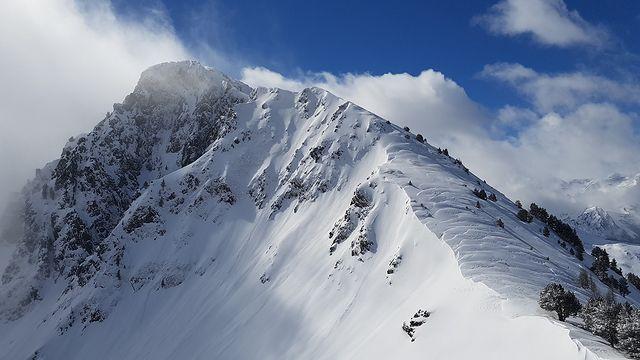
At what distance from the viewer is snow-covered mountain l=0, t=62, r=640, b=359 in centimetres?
5641

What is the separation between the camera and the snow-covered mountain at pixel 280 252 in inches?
2221

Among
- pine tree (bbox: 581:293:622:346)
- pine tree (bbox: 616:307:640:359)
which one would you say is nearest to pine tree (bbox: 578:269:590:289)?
pine tree (bbox: 581:293:622:346)

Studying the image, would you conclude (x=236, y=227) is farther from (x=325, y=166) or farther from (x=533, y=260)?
(x=533, y=260)

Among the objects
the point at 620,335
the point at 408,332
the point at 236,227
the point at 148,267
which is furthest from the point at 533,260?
the point at 148,267

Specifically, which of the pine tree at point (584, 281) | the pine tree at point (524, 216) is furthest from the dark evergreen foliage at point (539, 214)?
the pine tree at point (584, 281)

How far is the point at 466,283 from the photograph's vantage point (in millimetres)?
54188

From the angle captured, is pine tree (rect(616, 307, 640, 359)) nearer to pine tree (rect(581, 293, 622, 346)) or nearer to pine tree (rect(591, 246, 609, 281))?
pine tree (rect(581, 293, 622, 346))

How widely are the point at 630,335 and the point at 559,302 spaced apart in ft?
27.7

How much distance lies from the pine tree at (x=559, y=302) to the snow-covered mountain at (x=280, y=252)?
4.38 ft

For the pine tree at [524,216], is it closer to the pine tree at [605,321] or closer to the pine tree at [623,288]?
the pine tree at [623,288]

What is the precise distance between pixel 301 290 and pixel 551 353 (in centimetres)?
6084

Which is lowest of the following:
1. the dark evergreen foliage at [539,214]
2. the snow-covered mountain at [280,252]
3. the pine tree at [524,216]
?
the snow-covered mountain at [280,252]

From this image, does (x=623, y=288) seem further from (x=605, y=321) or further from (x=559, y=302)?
(x=605, y=321)

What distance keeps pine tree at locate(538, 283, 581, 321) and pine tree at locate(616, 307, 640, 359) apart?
667cm
